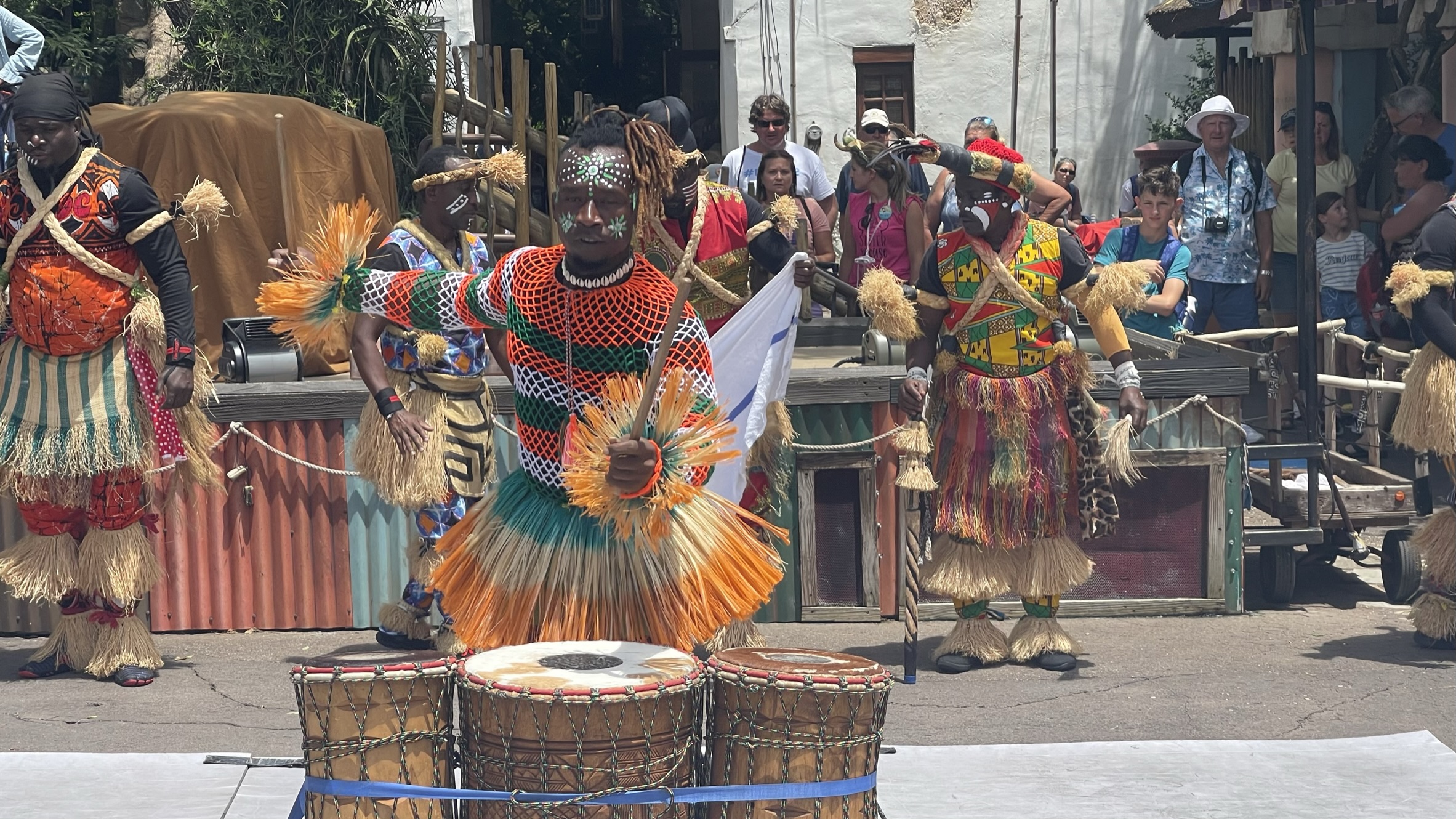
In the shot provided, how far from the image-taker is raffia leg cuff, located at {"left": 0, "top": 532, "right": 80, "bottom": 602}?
22.2 ft

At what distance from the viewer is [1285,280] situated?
487 inches

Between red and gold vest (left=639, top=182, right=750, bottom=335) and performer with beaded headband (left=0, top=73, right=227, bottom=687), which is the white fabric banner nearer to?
red and gold vest (left=639, top=182, right=750, bottom=335)

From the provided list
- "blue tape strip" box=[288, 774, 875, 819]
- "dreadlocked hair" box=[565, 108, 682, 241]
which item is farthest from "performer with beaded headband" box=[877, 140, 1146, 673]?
"blue tape strip" box=[288, 774, 875, 819]

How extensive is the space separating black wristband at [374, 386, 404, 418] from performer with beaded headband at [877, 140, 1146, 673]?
1.95 meters

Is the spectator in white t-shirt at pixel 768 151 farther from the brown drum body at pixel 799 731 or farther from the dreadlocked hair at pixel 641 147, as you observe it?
the brown drum body at pixel 799 731

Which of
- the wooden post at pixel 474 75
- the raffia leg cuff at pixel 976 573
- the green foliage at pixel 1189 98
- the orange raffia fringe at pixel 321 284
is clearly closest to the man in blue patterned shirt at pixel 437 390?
the orange raffia fringe at pixel 321 284

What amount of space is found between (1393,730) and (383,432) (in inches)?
159

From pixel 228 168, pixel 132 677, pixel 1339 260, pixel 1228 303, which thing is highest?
pixel 228 168

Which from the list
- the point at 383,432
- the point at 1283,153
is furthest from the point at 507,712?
the point at 1283,153

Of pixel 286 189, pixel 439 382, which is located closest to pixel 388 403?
pixel 439 382

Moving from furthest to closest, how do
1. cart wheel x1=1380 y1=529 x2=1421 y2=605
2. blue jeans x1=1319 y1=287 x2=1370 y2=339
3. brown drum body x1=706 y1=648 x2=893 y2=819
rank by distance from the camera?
1. blue jeans x1=1319 y1=287 x2=1370 y2=339
2. cart wheel x1=1380 y1=529 x2=1421 y2=605
3. brown drum body x1=706 y1=648 x2=893 y2=819

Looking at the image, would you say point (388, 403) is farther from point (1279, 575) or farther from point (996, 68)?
point (996, 68)

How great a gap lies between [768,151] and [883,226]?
3.55ft

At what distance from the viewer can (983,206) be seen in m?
6.72
